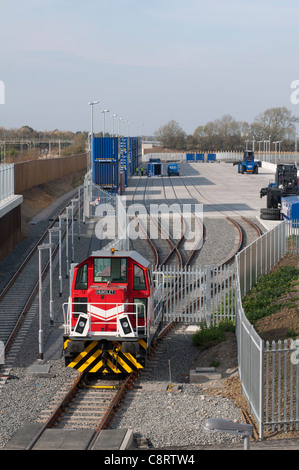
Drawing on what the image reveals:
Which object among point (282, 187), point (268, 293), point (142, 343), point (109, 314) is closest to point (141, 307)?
point (109, 314)

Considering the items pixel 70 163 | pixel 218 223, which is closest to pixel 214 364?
pixel 218 223

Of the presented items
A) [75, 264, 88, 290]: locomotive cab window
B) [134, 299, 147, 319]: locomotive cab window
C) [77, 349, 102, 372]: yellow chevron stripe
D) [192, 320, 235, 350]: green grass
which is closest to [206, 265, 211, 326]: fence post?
[192, 320, 235, 350]: green grass

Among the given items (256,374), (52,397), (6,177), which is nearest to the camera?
(256,374)

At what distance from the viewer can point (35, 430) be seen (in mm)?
11547

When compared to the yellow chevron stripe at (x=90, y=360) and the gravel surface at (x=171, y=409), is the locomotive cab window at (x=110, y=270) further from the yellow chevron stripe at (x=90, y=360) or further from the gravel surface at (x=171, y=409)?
the gravel surface at (x=171, y=409)

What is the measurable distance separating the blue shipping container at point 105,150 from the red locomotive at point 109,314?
3841 centimetres

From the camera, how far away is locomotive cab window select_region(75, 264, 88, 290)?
1544 cm

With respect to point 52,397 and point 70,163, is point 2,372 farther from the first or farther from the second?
point 70,163

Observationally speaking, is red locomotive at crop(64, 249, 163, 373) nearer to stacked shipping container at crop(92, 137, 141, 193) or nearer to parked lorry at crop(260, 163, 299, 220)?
parked lorry at crop(260, 163, 299, 220)

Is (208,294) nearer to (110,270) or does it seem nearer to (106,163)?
(110,270)

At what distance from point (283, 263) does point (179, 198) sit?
30.9m

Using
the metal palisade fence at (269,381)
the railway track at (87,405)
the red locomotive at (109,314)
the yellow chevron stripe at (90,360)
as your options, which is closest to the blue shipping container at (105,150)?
the red locomotive at (109,314)

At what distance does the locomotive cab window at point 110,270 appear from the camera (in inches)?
606

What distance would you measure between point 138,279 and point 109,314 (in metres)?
1.07
